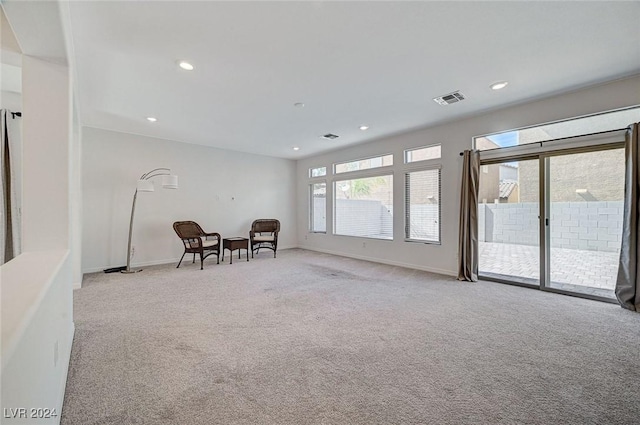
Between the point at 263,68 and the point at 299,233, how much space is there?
226 inches

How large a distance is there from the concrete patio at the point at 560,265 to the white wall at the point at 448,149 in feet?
1.88

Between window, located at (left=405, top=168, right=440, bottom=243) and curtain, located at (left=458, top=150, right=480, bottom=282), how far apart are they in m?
0.60

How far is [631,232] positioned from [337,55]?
3.89 metres

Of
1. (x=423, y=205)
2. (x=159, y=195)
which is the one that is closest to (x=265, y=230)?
(x=159, y=195)

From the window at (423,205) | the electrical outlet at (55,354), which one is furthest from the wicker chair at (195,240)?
the window at (423,205)

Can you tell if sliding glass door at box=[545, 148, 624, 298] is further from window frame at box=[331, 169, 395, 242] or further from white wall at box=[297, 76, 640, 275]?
window frame at box=[331, 169, 395, 242]

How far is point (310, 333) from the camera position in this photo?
2.60 metres

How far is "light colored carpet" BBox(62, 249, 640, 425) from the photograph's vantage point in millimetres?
1618

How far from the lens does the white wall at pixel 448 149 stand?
3465 millimetres

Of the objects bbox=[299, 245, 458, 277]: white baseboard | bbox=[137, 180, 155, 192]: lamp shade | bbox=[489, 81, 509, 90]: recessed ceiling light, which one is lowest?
bbox=[299, 245, 458, 277]: white baseboard

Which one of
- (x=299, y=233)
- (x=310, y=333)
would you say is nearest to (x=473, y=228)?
(x=310, y=333)

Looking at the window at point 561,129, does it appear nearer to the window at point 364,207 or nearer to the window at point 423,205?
the window at point 423,205

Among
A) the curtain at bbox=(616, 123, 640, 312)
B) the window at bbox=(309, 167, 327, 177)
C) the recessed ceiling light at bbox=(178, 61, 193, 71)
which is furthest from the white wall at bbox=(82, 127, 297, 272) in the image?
the curtain at bbox=(616, 123, 640, 312)

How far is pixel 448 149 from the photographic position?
491 cm
